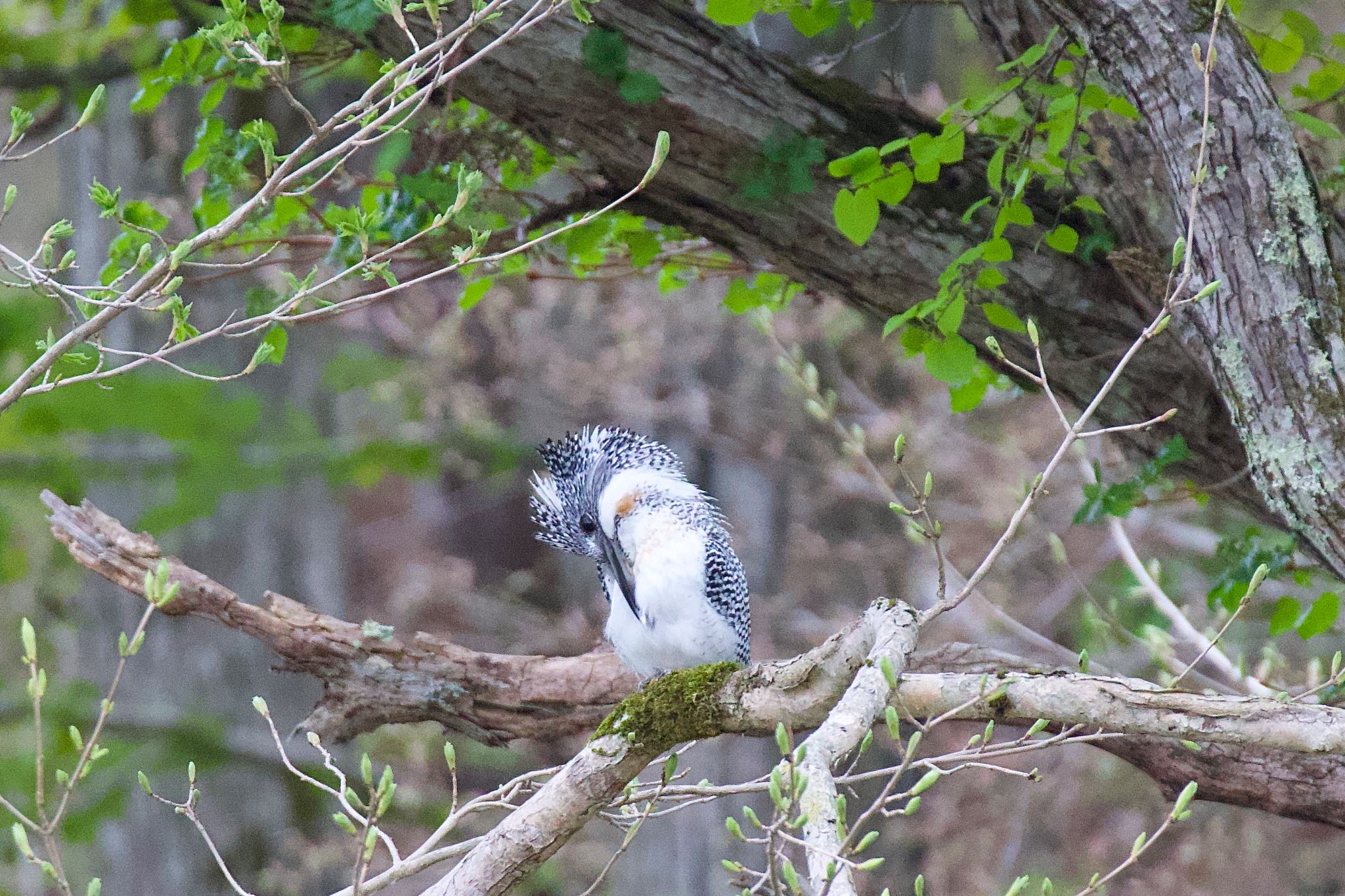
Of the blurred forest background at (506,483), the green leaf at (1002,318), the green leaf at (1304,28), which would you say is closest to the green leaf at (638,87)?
the green leaf at (1002,318)

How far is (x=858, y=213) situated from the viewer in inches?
88.4

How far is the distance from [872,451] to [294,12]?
4.50m

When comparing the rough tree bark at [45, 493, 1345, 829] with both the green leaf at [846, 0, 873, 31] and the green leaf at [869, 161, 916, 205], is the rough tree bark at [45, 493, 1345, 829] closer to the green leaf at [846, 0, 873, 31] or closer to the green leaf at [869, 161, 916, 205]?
the green leaf at [869, 161, 916, 205]

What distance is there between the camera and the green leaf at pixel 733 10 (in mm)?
2305

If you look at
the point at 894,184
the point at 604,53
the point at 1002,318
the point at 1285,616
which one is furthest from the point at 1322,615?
the point at 604,53

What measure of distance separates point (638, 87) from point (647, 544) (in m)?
1.23

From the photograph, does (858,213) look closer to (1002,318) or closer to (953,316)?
(953,316)

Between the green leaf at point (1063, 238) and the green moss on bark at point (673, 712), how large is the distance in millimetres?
1187

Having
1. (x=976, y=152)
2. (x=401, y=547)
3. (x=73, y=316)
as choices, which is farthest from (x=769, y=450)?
(x=401, y=547)

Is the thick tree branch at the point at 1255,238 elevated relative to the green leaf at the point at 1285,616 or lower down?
elevated

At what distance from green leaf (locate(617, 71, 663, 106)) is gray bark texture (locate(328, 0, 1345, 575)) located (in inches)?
1.8

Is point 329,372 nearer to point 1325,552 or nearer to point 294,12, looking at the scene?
point 294,12

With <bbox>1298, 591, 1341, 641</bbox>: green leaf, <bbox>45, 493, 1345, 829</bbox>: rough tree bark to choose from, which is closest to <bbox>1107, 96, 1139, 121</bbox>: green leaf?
<bbox>1298, 591, 1341, 641</bbox>: green leaf

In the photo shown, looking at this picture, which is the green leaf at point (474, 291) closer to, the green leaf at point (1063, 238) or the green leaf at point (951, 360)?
the green leaf at point (951, 360)
